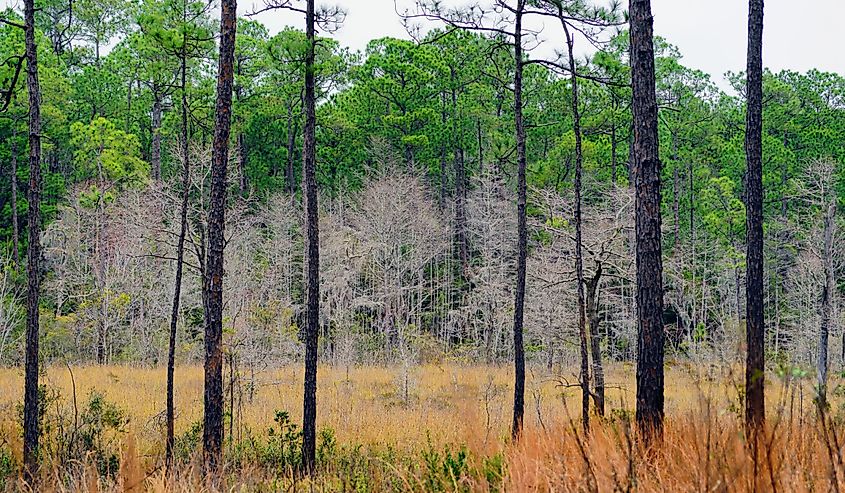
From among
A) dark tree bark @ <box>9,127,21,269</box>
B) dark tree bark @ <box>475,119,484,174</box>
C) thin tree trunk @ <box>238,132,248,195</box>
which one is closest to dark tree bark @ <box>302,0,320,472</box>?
dark tree bark @ <box>9,127,21,269</box>

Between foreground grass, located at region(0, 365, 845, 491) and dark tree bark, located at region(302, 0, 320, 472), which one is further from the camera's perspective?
dark tree bark, located at region(302, 0, 320, 472)

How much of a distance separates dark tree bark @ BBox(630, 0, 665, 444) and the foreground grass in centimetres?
49

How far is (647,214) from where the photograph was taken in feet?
22.8

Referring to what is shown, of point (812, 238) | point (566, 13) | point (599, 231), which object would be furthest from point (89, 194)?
point (812, 238)

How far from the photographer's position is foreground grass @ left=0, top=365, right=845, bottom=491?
11.1ft

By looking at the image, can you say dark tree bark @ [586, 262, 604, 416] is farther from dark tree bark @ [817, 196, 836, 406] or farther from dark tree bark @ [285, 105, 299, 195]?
dark tree bark @ [285, 105, 299, 195]

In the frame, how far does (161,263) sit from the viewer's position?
24.8m

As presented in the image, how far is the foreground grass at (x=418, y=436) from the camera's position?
3.37 meters

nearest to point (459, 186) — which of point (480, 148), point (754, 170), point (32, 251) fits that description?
point (480, 148)

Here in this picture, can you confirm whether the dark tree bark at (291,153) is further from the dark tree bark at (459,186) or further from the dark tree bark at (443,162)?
the dark tree bark at (459,186)

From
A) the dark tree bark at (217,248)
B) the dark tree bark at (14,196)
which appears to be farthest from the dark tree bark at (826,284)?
the dark tree bark at (14,196)

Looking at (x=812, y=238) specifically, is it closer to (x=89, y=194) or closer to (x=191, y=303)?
(x=191, y=303)

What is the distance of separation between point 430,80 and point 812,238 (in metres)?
16.8

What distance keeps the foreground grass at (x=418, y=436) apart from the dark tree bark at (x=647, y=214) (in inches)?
19.4
